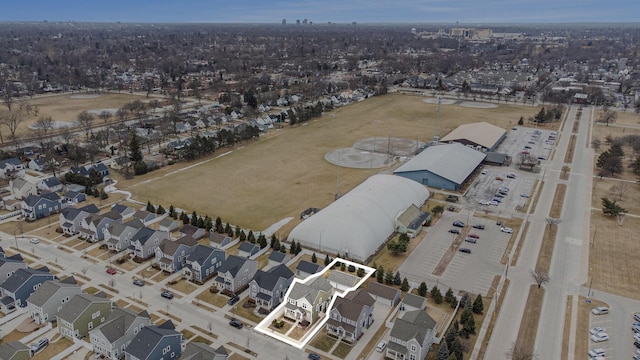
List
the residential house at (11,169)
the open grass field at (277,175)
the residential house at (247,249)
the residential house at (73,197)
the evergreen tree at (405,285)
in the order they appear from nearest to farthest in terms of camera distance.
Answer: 1. the evergreen tree at (405,285)
2. the residential house at (247,249)
3. the residential house at (73,197)
4. the open grass field at (277,175)
5. the residential house at (11,169)

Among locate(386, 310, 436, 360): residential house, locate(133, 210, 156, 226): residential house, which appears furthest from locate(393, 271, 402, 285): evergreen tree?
locate(133, 210, 156, 226): residential house

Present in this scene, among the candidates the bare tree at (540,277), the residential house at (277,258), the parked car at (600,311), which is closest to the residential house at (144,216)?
Result: the residential house at (277,258)

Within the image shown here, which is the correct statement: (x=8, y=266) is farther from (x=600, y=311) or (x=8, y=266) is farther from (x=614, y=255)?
(x=614, y=255)

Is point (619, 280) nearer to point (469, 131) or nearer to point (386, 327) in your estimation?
point (386, 327)

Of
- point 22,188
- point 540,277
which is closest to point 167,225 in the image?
point 22,188

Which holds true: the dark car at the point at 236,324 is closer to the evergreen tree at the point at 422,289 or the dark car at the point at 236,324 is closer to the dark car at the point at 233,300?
the dark car at the point at 233,300

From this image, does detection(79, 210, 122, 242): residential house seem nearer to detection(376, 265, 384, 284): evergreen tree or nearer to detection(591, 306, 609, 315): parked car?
detection(376, 265, 384, 284): evergreen tree

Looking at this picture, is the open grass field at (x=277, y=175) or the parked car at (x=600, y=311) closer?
the parked car at (x=600, y=311)
